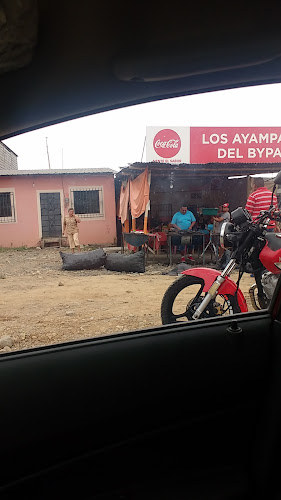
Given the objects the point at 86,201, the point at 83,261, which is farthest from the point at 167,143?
the point at 83,261

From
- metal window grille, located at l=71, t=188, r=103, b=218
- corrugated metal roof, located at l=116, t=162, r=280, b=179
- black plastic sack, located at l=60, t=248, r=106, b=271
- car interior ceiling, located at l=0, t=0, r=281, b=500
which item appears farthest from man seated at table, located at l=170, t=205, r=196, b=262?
car interior ceiling, located at l=0, t=0, r=281, b=500

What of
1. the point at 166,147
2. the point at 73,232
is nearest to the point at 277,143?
the point at 166,147

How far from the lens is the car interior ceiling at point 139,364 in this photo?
0.81m

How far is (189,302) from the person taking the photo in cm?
265

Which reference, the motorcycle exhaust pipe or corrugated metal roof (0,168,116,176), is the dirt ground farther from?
corrugated metal roof (0,168,116,176)

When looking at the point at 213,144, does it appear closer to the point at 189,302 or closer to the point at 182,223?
the point at 182,223

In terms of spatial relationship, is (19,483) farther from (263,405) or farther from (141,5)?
(141,5)

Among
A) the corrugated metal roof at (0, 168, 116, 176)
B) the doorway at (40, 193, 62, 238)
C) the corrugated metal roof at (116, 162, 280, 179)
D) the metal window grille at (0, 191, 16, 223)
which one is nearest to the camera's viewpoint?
the corrugated metal roof at (116, 162, 280, 179)

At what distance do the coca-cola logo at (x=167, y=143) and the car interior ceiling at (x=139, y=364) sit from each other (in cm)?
1125

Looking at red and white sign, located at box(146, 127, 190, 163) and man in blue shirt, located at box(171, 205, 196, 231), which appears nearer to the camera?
man in blue shirt, located at box(171, 205, 196, 231)

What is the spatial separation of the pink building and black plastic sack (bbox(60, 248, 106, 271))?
4214 mm

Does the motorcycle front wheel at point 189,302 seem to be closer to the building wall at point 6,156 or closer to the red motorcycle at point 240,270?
the red motorcycle at point 240,270

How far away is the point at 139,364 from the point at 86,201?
10.3 metres

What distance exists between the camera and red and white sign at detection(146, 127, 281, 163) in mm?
12039
